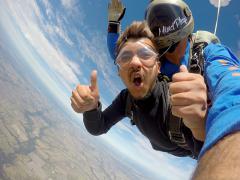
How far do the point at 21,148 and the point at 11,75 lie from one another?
103m

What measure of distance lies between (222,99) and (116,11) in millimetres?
2800

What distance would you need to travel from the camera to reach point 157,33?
3.06 metres

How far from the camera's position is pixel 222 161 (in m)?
0.88

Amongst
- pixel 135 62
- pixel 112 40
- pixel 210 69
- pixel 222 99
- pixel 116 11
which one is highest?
pixel 222 99

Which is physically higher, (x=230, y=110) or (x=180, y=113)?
(x=230, y=110)

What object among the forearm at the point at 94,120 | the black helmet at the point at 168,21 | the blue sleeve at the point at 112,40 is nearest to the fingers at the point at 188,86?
the black helmet at the point at 168,21

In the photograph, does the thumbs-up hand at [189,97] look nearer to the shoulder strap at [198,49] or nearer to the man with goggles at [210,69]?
the man with goggles at [210,69]

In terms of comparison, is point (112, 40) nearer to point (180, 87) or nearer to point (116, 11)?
point (116, 11)

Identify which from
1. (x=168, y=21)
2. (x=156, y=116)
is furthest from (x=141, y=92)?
(x=168, y=21)

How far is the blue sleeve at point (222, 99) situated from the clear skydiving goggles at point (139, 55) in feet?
3.08

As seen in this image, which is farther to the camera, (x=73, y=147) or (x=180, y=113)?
(x=73, y=147)

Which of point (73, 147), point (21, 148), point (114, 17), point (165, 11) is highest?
point (165, 11)

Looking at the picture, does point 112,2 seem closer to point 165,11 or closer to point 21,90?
point 165,11

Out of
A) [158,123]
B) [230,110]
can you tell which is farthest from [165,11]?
[230,110]
